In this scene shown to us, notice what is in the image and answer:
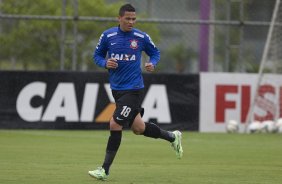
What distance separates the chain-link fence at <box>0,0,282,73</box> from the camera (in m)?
21.7

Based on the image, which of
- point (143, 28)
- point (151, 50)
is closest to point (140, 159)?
point (151, 50)

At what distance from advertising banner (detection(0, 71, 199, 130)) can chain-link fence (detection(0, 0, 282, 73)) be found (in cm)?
106

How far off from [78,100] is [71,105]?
208 millimetres

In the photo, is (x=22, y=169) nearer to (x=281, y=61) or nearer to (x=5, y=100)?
(x=5, y=100)

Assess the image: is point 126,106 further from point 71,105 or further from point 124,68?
point 71,105

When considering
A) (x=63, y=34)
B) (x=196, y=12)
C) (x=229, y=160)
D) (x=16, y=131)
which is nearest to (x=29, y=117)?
(x=16, y=131)

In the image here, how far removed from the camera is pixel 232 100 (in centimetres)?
2108

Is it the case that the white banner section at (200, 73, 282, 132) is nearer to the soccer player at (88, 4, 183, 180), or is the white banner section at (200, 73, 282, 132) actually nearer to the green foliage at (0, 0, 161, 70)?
the green foliage at (0, 0, 161, 70)

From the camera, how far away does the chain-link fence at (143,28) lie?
21.7 metres

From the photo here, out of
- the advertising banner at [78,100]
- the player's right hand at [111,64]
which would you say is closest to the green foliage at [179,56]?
the advertising banner at [78,100]

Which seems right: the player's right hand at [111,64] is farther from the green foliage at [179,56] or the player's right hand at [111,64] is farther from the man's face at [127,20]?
the green foliage at [179,56]

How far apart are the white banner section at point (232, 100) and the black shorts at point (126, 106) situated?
403 inches

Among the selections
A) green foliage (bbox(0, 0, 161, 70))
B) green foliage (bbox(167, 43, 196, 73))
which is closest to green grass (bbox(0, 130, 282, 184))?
green foliage (bbox(0, 0, 161, 70))

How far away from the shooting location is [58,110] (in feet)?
66.3
